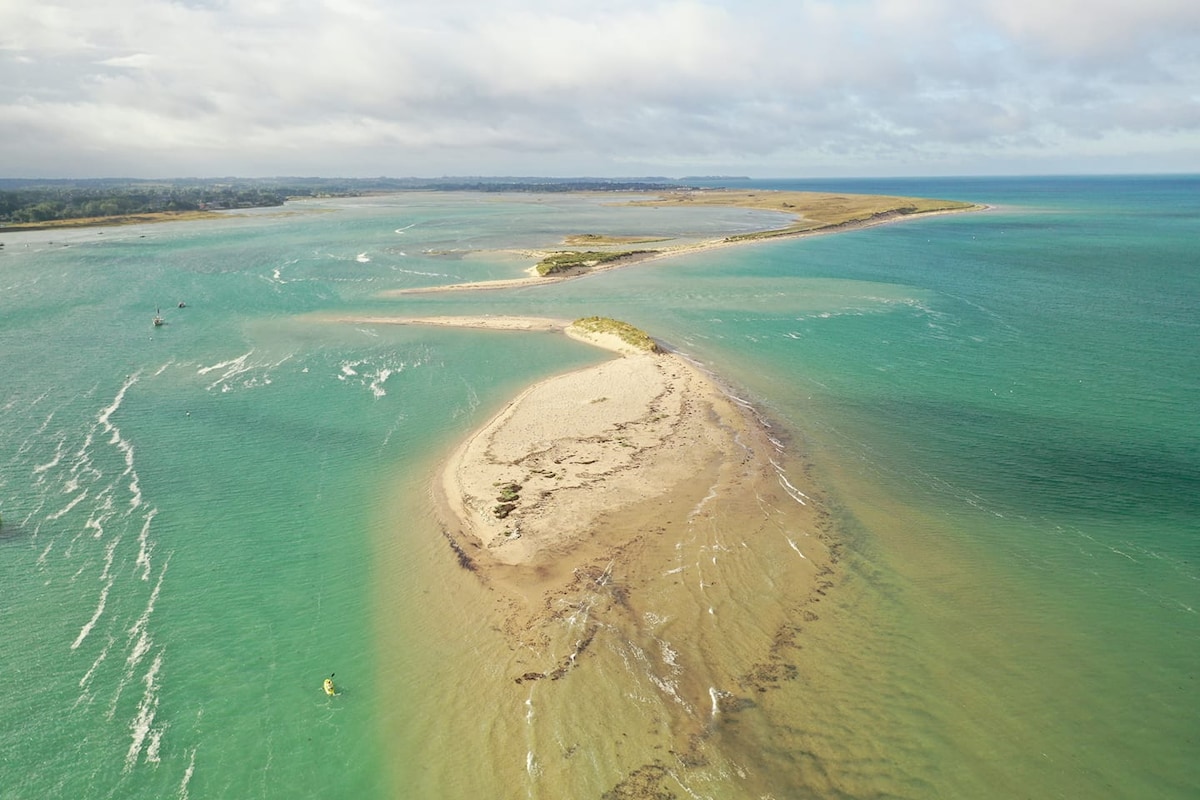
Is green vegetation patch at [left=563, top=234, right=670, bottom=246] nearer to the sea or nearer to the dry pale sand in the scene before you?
the sea

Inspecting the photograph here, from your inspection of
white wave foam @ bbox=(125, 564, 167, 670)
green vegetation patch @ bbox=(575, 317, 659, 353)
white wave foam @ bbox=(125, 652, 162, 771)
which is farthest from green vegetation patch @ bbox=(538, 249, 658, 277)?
white wave foam @ bbox=(125, 652, 162, 771)

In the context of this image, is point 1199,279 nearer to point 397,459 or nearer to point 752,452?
point 752,452

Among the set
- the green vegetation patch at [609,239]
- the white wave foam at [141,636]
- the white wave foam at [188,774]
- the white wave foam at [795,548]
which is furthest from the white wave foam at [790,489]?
the green vegetation patch at [609,239]

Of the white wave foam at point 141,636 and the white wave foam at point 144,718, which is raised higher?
the white wave foam at point 141,636

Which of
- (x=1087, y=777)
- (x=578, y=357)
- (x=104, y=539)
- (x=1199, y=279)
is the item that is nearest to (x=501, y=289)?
(x=578, y=357)

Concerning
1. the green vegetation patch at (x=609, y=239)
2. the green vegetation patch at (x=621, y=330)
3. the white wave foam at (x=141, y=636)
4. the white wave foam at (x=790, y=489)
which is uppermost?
the green vegetation patch at (x=609, y=239)

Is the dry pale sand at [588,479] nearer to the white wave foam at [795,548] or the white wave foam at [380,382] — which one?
the white wave foam at [795,548]
